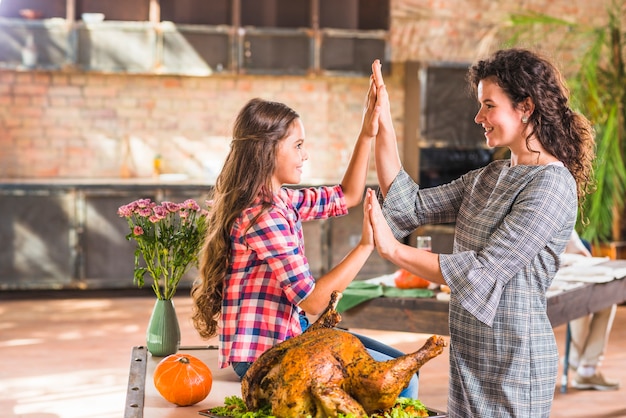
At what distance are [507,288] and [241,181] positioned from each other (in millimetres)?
760

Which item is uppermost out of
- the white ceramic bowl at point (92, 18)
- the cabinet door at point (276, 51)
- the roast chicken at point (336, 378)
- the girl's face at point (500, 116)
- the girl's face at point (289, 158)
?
the white ceramic bowl at point (92, 18)

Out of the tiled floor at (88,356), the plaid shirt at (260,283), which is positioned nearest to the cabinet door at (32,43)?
the tiled floor at (88,356)

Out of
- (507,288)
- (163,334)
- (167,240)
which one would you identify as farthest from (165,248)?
(507,288)

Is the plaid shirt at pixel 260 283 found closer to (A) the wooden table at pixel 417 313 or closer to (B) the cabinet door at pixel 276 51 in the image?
(A) the wooden table at pixel 417 313

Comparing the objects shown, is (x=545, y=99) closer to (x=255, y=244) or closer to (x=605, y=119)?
(x=255, y=244)

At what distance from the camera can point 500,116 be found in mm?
2496

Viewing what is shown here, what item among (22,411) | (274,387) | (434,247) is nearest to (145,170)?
(434,247)

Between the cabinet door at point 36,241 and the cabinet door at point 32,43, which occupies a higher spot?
the cabinet door at point 32,43

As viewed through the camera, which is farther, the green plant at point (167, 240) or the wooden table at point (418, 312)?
the wooden table at point (418, 312)

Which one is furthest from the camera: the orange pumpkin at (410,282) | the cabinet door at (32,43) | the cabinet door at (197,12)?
the cabinet door at (197,12)

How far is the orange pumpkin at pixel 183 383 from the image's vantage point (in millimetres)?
2541

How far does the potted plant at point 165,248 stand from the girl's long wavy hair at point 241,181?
50cm

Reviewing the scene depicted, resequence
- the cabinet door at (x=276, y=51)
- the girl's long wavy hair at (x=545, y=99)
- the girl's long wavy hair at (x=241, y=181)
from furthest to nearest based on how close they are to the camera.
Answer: the cabinet door at (x=276, y=51), the girl's long wavy hair at (x=241, y=181), the girl's long wavy hair at (x=545, y=99)

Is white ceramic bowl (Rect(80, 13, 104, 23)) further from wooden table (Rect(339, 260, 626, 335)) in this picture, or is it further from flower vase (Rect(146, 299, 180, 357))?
flower vase (Rect(146, 299, 180, 357))
